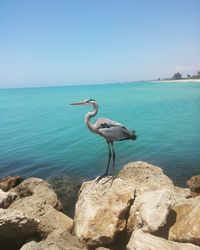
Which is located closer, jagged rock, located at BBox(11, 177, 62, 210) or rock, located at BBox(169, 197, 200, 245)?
rock, located at BBox(169, 197, 200, 245)

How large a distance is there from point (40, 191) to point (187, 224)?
578cm

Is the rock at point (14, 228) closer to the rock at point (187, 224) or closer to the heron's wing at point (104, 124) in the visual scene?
the heron's wing at point (104, 124)

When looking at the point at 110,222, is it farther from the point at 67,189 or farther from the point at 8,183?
the point at 8,183

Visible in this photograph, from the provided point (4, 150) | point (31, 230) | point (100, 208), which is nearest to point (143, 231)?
point (100, 208)

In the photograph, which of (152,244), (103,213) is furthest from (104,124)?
(152,244)

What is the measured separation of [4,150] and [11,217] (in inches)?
819

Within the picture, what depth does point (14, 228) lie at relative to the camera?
344 inches

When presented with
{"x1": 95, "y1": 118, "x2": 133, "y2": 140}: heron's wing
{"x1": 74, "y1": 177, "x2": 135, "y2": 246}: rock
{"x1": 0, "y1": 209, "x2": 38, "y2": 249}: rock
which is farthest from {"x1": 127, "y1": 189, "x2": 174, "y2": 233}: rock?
{"x1": 0, "y1": 209, "x2": 38, "y2": 249}: rock

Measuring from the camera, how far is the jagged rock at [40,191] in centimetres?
1200

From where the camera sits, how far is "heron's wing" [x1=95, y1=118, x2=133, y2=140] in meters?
10.5

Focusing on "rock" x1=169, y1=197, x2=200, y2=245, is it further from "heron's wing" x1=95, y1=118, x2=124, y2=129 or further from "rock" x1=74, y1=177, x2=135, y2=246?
"heron's wing" x1=95, y1=118, x2=124, y2=129

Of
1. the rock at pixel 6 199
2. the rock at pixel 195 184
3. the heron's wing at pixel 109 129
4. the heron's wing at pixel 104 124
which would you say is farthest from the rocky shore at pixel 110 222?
the rock at pixel 195 184

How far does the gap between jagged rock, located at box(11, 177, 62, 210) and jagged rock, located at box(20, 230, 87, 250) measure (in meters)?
2.52

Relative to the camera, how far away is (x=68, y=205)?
14047 millimetres
